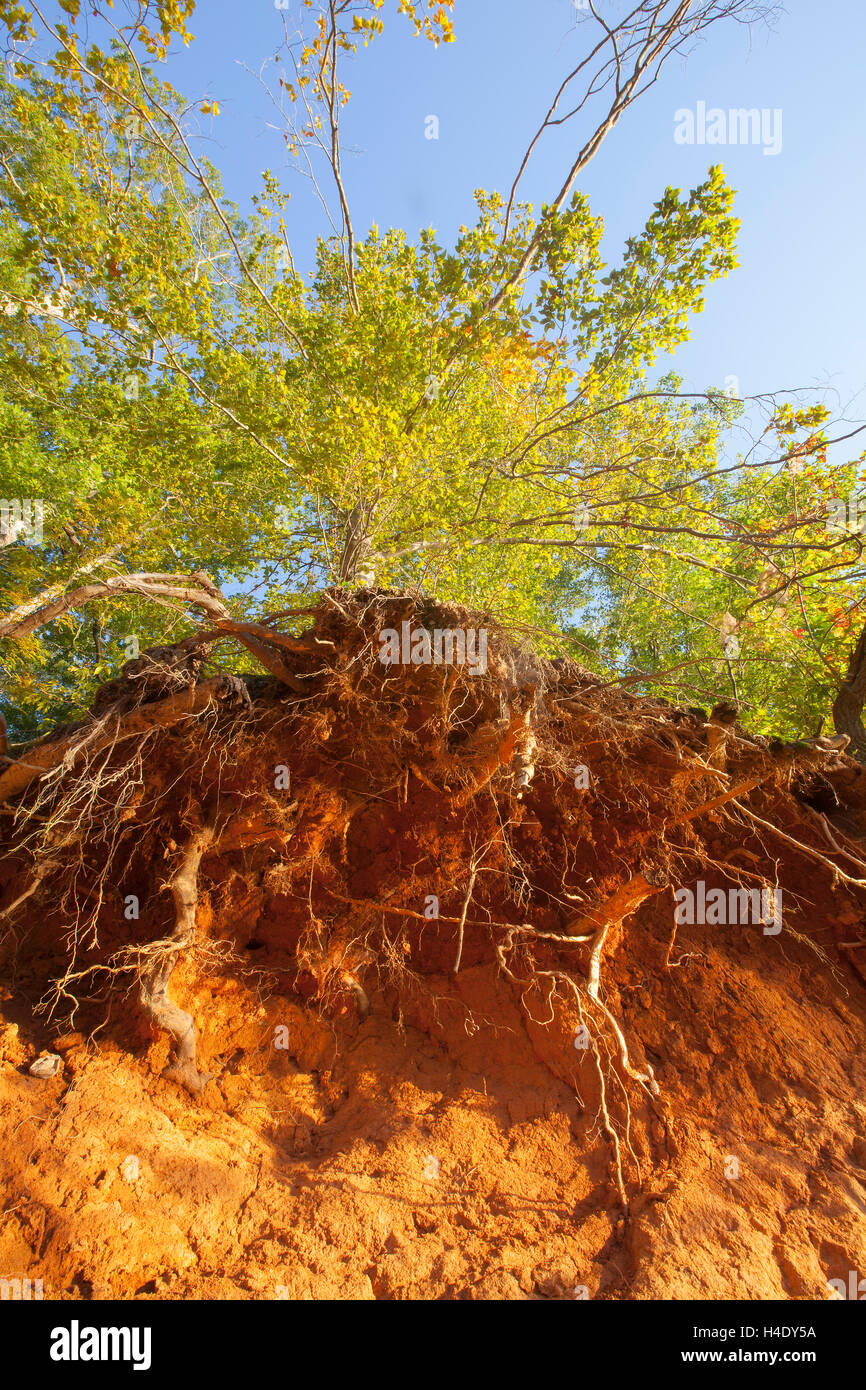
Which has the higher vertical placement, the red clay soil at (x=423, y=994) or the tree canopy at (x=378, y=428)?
the tree canopy at (x=378, y=428)

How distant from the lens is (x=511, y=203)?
7445 millimetres

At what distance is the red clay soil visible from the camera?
2.99 metres

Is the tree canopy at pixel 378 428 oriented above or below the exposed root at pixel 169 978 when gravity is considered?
above

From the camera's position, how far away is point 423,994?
4.31 meters

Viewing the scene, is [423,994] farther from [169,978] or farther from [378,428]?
[378,428]

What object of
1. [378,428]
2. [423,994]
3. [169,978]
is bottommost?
[423,994]

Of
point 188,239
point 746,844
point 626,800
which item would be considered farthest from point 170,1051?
point 188,239

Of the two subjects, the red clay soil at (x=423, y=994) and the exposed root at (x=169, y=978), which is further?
the exposed root at (x=169, y=978)

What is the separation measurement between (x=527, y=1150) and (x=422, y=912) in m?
1.62

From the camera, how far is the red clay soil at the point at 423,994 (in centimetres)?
299

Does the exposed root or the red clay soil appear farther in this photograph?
the exposed root

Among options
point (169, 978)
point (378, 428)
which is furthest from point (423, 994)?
point (378, 428)

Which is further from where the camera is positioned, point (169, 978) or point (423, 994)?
point (423, 994)
